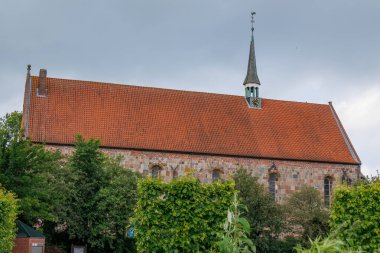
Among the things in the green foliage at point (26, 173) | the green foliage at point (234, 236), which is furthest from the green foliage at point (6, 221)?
the green foliage at point (234, 236)

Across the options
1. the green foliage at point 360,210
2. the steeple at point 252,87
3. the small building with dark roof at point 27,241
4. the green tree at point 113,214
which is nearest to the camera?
the green foliage at point 360,210

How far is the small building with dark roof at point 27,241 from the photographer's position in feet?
93.8

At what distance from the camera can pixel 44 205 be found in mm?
30906

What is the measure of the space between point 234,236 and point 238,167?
41.6 metres

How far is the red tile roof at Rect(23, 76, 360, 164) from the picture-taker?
152ft

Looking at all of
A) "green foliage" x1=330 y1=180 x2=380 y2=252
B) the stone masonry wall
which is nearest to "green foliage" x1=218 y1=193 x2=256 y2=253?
"green foliage" x1=330 y1=180 x2=380 y2=252

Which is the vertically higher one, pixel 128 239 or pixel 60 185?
pixel 60 185

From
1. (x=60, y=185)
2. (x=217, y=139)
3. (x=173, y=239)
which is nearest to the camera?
(x=173, y=239)

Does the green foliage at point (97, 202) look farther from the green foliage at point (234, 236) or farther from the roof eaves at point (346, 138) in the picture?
the green foliage at point (234, 236)

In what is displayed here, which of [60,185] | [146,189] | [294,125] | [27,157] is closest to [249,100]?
[294,125]

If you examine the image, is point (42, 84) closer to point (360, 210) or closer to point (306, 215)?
point (306, 215)

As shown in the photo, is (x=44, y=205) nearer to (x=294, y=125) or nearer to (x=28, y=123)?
(x=28, y=123)

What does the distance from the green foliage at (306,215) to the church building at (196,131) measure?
14.5ft

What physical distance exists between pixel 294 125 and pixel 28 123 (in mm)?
22001
